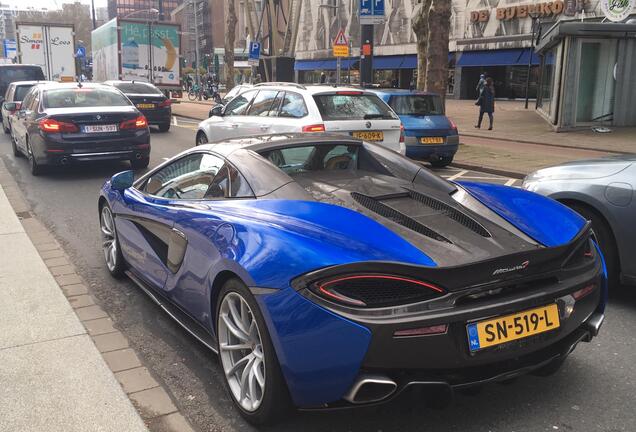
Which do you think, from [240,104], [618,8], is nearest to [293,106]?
[240,104]

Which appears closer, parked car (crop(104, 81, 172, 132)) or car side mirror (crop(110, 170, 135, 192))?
car side mirror (crop(110, 170, 135, 192))

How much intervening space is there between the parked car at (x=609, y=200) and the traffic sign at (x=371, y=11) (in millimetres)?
13514

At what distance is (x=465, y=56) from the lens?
1567 inches

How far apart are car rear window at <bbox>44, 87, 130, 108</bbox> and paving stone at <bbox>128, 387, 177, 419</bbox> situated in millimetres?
8458

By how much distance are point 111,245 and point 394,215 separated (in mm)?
3108

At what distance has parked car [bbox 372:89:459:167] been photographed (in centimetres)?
1186

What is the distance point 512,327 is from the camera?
8.68 ft

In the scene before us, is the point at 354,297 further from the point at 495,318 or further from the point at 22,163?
the point at 22,163

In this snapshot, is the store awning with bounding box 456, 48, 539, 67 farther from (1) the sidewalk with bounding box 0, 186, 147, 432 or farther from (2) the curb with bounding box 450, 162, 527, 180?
(1) the sidewalk with bounding box 0, 186, 147, 432

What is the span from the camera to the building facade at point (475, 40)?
3381 cm

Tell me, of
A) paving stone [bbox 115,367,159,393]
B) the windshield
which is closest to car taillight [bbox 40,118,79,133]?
the windshield

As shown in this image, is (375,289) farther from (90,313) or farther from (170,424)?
(90,313)

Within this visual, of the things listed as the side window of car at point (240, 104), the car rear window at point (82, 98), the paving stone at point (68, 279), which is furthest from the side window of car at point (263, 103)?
the paving stone at point (68, 279)

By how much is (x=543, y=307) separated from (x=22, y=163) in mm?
12076
